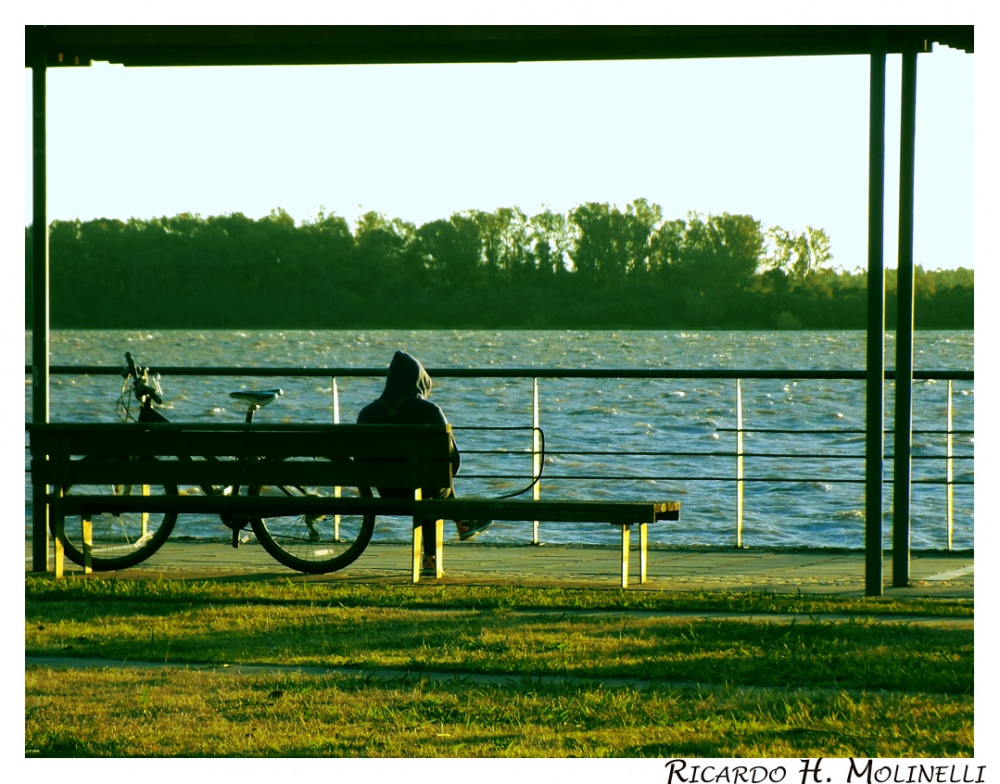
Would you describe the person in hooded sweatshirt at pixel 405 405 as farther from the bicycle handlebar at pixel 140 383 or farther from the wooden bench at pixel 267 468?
the bicycle handlebar at pixel 140 383

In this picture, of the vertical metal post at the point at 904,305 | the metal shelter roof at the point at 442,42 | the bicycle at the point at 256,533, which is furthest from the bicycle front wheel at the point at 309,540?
the vertical metal post at the point at 904,305

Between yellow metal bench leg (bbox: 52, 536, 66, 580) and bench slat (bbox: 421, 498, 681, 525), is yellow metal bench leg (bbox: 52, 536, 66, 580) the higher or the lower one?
the lower one

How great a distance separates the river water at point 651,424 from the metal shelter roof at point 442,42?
6.81 ft

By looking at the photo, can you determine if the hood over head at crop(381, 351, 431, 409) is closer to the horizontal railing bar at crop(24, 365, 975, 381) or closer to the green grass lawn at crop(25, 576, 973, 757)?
the horizontal railing bar at crop(24, 365, 975, 381)

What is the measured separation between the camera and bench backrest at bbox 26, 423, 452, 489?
7.88 meters

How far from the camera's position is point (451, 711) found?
504 cm

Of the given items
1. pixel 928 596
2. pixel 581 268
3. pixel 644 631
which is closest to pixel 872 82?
pixel 928 596

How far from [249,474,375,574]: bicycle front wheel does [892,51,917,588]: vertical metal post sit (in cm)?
249

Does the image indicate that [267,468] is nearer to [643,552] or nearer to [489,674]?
[643,552]

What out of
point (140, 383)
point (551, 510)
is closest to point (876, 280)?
point (551, 510)

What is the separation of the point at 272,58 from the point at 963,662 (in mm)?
4370

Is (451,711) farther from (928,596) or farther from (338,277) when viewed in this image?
(338,277)

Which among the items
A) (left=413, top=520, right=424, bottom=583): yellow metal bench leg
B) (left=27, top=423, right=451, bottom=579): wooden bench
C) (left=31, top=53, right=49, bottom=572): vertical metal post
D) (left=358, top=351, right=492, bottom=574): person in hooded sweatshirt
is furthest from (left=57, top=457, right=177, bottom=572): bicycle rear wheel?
(left=413, top=520, right=424, bottom=583): yellow metal bench leg

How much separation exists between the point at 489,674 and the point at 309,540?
10.8 ft
